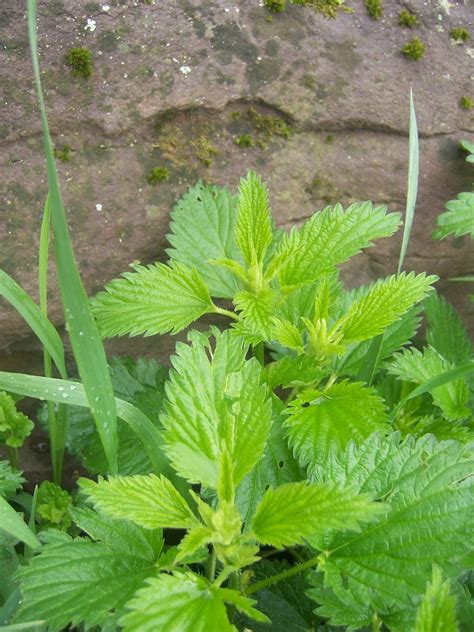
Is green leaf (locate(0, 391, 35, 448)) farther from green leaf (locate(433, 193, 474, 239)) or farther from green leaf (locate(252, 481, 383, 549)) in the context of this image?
green leaf (locate(433, 193, 474, 239))

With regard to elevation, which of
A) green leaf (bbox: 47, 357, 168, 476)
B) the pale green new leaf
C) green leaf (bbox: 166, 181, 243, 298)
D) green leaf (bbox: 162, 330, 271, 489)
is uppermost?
green leaf (bbox: 166, 181, 243, 298)

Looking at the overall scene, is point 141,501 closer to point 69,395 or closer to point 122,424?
point 69,395

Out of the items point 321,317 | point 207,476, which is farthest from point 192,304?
point 207,476

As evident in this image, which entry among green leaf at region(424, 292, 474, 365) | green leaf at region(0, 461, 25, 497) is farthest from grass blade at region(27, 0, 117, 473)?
green leaf at region(424, 292, 474, 365)

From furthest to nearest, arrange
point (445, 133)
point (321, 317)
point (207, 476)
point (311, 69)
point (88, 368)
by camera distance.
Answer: point (445, 133), point (311, 69), point (321, 317), point (88, 368), point (207, 476)

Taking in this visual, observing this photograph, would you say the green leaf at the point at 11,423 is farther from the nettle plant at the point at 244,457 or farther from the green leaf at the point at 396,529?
the green leaf at the point at 396,529

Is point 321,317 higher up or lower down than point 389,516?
higher up

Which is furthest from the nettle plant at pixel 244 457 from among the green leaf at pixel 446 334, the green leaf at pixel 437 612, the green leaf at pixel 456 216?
the green leaf at pixel 456 216

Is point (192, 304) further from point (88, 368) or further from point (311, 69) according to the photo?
point (311, 69)
